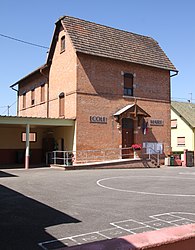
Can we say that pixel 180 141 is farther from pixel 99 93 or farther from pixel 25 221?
pixel 25 221

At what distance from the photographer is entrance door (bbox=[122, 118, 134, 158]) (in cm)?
2452

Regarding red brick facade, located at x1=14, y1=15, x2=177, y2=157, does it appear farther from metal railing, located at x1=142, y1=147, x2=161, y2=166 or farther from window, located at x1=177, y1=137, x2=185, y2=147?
window, located at x1=177, y1=137, x2=185, y2=147

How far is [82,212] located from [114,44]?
20.1m

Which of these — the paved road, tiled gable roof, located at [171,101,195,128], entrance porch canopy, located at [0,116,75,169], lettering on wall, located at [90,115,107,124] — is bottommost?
the paved road

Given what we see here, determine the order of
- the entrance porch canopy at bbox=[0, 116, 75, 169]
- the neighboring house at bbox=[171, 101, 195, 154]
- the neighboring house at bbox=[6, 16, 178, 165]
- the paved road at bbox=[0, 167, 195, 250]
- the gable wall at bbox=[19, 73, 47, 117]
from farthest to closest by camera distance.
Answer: the neighboring house at bbox=[171, 101, 195, 154]
the gable wall at bbox=[19, 73, 47, 117]
the neighboring house at bbox=[6, 16, 178, 165]
the entrance porch canopy at bbox=[0, 116, 75, 169]
the paved road at bbox=[0, 167, 195, 250]

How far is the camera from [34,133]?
27.5m

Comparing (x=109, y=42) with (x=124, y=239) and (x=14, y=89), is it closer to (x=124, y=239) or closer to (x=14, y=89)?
(x=14, y=89)

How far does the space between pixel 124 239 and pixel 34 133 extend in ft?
82.4

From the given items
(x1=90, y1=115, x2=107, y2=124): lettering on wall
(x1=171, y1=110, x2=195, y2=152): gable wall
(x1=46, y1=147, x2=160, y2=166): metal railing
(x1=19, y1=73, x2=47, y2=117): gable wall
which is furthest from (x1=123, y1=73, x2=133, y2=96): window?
(x1=171, y1=110, x2=195, y2=152): gable wall

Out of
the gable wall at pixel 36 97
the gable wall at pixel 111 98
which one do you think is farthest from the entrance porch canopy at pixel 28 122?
the gable wall at pixel 36 97

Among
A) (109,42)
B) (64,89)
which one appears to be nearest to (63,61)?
(64,89)

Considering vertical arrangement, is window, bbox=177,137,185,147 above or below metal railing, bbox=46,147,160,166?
above

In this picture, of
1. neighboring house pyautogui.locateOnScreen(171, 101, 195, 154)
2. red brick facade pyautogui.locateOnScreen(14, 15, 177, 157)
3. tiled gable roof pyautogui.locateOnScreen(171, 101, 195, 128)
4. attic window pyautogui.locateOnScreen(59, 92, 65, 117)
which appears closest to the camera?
red brick facade pyautogui.locateOnScreen(14, 15, 177, 157)

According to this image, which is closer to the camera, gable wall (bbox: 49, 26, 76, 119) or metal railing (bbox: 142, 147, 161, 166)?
gable wall (bbox: 49, 26, 76, 119)
